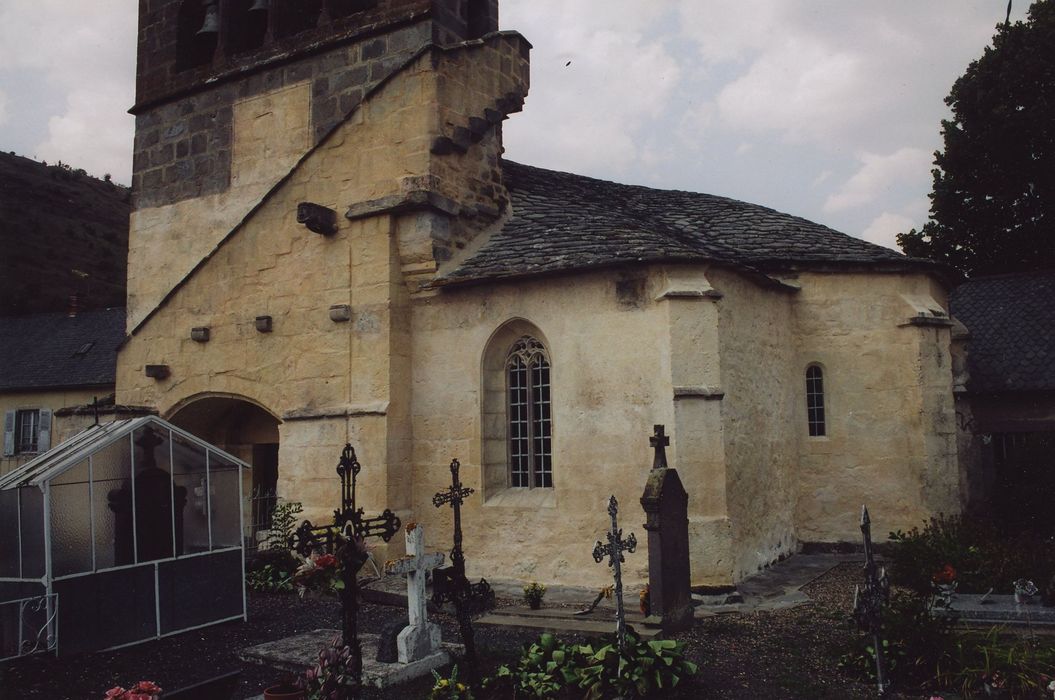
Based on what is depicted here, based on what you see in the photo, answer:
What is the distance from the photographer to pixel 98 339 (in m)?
26.6

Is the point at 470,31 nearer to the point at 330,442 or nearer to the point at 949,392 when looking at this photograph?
the point at 330,442

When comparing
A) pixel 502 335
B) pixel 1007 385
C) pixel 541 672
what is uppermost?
pixel 502 335

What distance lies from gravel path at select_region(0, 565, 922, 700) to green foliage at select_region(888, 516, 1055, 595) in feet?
3.57

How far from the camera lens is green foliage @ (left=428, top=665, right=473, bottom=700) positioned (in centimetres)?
675

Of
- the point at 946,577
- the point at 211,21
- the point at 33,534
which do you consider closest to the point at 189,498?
the point at 33,534

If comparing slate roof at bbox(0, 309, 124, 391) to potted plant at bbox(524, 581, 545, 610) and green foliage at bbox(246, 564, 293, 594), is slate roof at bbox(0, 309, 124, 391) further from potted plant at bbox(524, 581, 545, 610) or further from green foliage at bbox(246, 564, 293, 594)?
potted plant at bbox(524, 581, 545, 610)

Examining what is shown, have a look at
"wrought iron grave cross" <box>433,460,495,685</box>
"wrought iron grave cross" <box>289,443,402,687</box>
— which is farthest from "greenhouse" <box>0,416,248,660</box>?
"wrought iron grave cross" <box>433,460,495,685</box>

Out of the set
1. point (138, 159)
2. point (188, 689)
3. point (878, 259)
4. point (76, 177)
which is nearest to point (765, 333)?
point (878, 259)

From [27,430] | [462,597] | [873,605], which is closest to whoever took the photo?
[873,605]

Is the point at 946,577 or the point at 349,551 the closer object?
the point at 349,551

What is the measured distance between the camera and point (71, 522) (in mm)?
9141

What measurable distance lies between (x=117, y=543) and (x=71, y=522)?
1.81 feet

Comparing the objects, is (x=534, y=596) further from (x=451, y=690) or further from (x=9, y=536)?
(x=9, y=536)

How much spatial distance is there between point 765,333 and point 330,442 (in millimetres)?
7051
